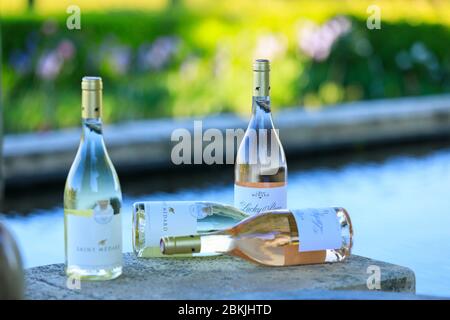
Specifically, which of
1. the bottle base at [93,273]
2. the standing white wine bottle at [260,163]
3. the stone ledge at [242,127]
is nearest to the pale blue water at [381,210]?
the stone ledge at [242,127]

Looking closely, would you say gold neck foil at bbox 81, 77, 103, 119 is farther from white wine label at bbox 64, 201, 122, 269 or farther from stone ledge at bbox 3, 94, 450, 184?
stone ledge at bbox 3, 94, 450, 184

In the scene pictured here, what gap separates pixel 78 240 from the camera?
3.85 ft

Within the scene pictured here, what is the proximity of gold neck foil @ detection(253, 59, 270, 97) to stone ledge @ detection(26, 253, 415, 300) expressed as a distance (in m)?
0.24

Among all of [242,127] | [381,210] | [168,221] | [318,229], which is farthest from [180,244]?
[242,127]

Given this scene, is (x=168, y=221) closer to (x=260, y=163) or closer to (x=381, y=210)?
(x=260, y=163)

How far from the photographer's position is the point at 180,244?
1.23m

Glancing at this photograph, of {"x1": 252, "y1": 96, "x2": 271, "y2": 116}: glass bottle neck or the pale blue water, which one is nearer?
{"x1": 252, "y1": 96, "x2": 271, "y2": 116}: glass bottle neck

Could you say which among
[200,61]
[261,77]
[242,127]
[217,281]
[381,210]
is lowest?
[381,210]

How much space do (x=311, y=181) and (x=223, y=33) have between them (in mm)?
2946

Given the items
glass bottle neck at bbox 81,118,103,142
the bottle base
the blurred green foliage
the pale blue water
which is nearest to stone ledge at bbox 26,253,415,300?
the bottle base

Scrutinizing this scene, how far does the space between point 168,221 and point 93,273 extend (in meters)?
0.14

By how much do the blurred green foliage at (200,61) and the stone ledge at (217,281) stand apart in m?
4.36

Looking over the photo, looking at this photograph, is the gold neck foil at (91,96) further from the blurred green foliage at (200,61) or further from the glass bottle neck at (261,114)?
the blurred green foliage at (200,61)

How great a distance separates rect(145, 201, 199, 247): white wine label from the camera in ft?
4.20
